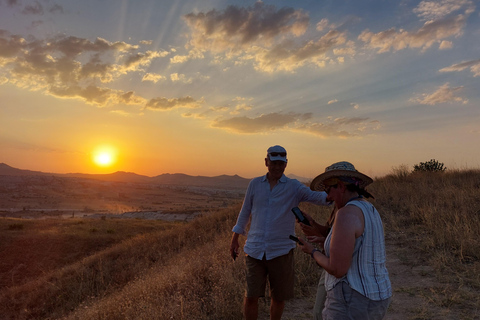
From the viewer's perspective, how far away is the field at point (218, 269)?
207 inches

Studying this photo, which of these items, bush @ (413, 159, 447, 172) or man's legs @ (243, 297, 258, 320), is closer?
man's legs @ (243, 297, 258, 320)

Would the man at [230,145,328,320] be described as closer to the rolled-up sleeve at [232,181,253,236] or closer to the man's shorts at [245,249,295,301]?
A: the man's shorts at [245,249,295,301]

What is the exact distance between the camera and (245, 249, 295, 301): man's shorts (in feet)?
12.0

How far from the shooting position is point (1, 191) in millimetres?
89188

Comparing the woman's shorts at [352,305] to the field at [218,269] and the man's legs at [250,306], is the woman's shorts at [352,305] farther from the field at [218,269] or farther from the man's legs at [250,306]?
the field at [218,269]

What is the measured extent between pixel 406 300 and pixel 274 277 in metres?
3.10

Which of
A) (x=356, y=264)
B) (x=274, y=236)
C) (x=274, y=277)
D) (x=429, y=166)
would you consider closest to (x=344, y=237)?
(x=356, y=264)

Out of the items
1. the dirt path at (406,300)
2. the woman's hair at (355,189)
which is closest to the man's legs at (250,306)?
the dirt path at (406,300)

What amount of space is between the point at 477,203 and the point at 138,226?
2475 centimetres

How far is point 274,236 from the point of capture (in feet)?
12.0

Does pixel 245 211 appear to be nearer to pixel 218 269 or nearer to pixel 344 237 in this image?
pixel 344 237

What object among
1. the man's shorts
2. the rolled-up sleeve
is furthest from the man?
the rolled-up sleeve

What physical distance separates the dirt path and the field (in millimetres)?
16

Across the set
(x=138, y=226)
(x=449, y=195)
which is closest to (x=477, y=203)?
(x=449, y=195)
